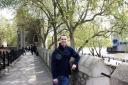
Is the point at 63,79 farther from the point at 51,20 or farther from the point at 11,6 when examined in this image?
the point at 51,20

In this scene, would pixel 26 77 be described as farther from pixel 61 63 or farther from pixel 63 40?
pixel 63 40

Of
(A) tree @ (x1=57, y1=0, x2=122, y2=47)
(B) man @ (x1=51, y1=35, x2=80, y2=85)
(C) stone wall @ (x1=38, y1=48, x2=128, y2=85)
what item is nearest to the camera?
(C) stone wall @ (x1=38, y1=48, x2=128, y2=85)

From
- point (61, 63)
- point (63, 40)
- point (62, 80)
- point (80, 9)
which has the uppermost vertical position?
point (80, 9)

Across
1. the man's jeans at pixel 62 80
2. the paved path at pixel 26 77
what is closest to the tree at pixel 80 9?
the paved path at pixel 26 77

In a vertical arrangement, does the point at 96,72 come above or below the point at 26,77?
above

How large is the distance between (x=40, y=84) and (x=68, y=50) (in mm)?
7337

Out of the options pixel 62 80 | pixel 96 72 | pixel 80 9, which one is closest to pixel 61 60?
pixel 62 80

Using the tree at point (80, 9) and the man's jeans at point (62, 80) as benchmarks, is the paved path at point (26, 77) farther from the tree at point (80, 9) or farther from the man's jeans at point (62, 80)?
the man's jeans at point (62, 80)

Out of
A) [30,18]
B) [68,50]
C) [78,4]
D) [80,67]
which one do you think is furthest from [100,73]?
[30,18]

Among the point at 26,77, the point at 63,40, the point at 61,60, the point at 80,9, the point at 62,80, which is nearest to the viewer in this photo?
the point at 63,40

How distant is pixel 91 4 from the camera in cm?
3036

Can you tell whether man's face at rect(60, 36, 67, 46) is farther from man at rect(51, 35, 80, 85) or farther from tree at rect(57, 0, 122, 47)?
tree at rect(57, 0, 122, 47)

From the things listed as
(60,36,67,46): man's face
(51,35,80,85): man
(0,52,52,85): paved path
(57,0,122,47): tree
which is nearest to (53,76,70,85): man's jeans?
(51,35,80,85): man

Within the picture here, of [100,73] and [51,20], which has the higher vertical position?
[51,20]
